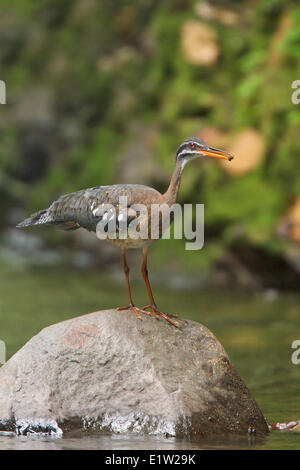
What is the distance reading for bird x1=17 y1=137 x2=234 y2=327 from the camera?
7.24 metres

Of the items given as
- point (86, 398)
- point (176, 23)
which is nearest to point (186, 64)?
point (176, 23)

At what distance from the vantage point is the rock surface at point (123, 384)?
22.6ft

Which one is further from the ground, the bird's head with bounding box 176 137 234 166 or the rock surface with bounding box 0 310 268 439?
the bird's head with bounding box 176 137 234 166

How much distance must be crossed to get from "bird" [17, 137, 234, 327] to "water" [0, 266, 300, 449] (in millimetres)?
1331

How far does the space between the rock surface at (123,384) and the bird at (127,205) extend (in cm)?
29

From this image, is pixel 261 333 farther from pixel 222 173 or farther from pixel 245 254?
pixel 222 173

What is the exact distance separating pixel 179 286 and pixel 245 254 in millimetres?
1319

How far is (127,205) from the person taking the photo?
23.8ft

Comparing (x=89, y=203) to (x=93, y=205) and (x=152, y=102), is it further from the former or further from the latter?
(x=152, y=102)
